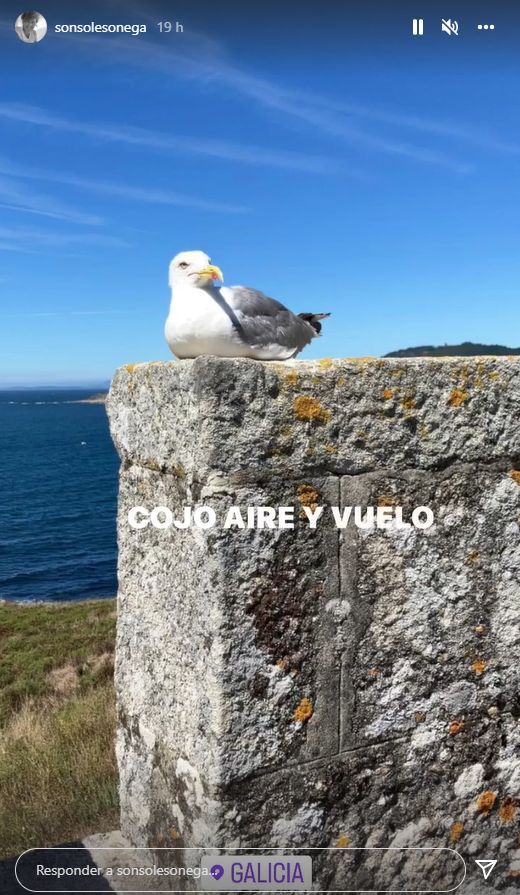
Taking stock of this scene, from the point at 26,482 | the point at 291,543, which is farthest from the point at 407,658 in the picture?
the point at 26,482

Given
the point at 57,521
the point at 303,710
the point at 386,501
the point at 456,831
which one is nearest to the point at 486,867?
the point at 456,831

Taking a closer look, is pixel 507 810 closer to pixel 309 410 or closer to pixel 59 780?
pixel 309 410

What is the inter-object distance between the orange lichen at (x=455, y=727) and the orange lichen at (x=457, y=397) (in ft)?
3.72

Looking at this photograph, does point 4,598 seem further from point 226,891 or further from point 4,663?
point 226,891

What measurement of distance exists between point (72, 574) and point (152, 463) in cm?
4178

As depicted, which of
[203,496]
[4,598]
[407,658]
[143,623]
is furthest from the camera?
[4,598]

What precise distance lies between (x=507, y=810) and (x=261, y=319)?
2.01 meters

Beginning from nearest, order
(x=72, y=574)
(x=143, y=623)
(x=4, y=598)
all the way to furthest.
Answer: (x=143, y=623) → (x=4, y=598) → (x=72, y=574)

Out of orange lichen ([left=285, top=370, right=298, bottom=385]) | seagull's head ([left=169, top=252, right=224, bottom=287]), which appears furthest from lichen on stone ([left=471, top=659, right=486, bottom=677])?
seagull's head ([left=169, top=252, right=224, bottom=287])

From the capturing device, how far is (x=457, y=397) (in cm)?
268

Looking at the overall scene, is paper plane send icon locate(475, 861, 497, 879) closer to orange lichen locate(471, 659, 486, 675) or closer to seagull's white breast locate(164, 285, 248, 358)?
orange lichen locate(471, 659, 486, 675)

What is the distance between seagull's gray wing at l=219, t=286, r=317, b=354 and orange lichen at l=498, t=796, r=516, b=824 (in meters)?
1.84

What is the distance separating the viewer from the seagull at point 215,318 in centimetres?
267

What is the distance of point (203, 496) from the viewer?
8.06ft
